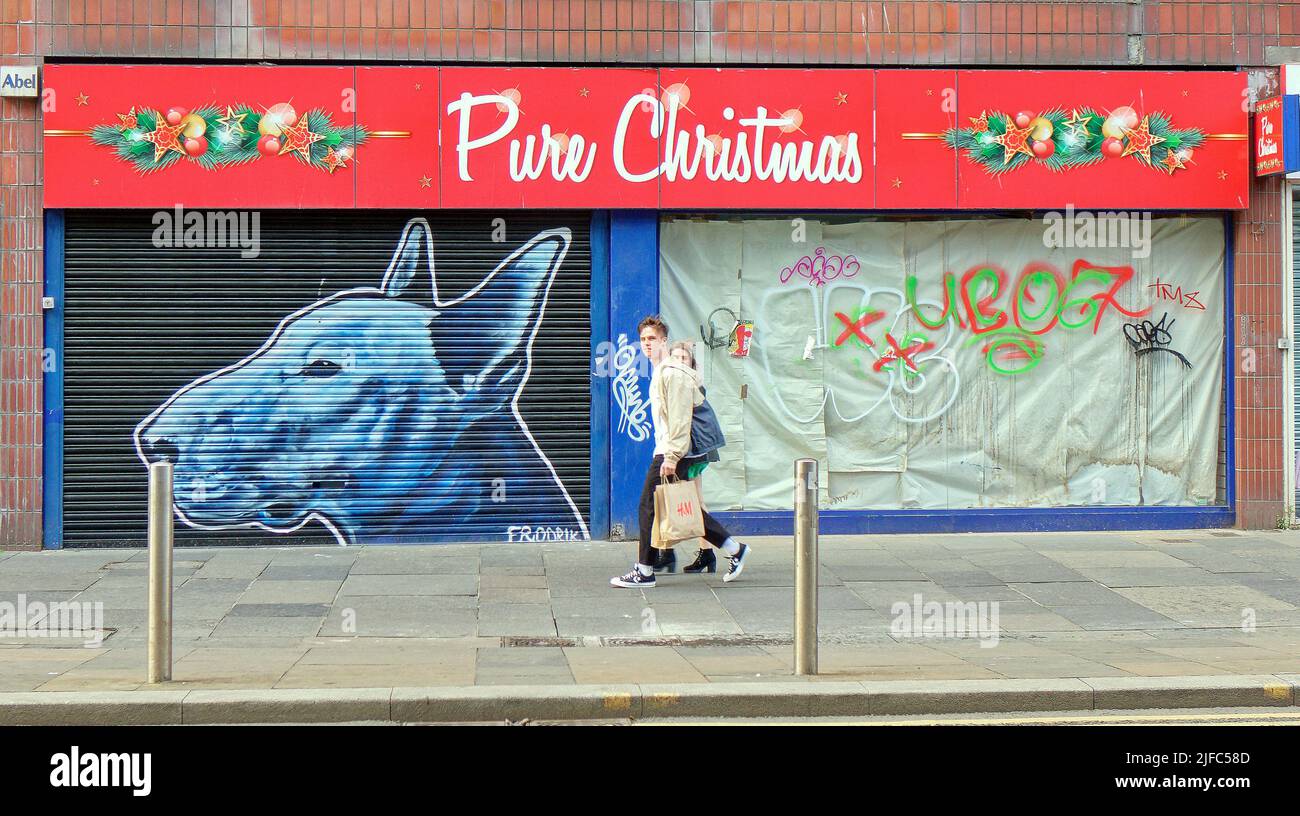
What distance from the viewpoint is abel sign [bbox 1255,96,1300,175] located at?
1209cm

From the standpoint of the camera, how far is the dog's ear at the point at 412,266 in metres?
12.1

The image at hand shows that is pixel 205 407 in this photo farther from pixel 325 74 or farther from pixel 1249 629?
pixel 1249 629

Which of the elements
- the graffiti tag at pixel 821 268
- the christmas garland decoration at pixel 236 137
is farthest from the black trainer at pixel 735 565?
the christmas garland decoration at pixel 236 137

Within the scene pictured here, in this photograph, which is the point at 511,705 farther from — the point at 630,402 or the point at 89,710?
the point at 630,402

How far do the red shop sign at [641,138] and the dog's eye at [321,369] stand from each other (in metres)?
1.37

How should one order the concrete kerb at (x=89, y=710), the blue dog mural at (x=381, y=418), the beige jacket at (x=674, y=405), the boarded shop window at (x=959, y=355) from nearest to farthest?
the concrete kerb at (x=89, y=710) < the beige jacket at (x=674, y=405) < the blue dog mural at (x=381, y=418) < the boarded shop window at (x=959, y=355)

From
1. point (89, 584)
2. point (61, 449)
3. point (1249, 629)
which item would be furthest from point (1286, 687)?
point (61, 449)

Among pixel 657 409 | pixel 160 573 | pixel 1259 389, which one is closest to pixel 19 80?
pixel 657 409

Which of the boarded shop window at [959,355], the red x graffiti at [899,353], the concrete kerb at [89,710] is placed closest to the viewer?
the concrete kerb at [89,710]

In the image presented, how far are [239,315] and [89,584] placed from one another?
2756 millimetres

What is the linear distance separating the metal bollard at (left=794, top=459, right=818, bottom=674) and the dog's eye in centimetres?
594

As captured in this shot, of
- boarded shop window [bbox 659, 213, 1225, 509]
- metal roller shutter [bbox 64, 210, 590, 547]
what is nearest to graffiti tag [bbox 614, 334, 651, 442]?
metal roller shutter [bbox 64, 210, 590, 547]

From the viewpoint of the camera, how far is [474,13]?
11977 millimetres

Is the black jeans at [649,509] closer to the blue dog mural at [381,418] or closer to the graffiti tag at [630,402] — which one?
the graffiti tag at [630,402]
